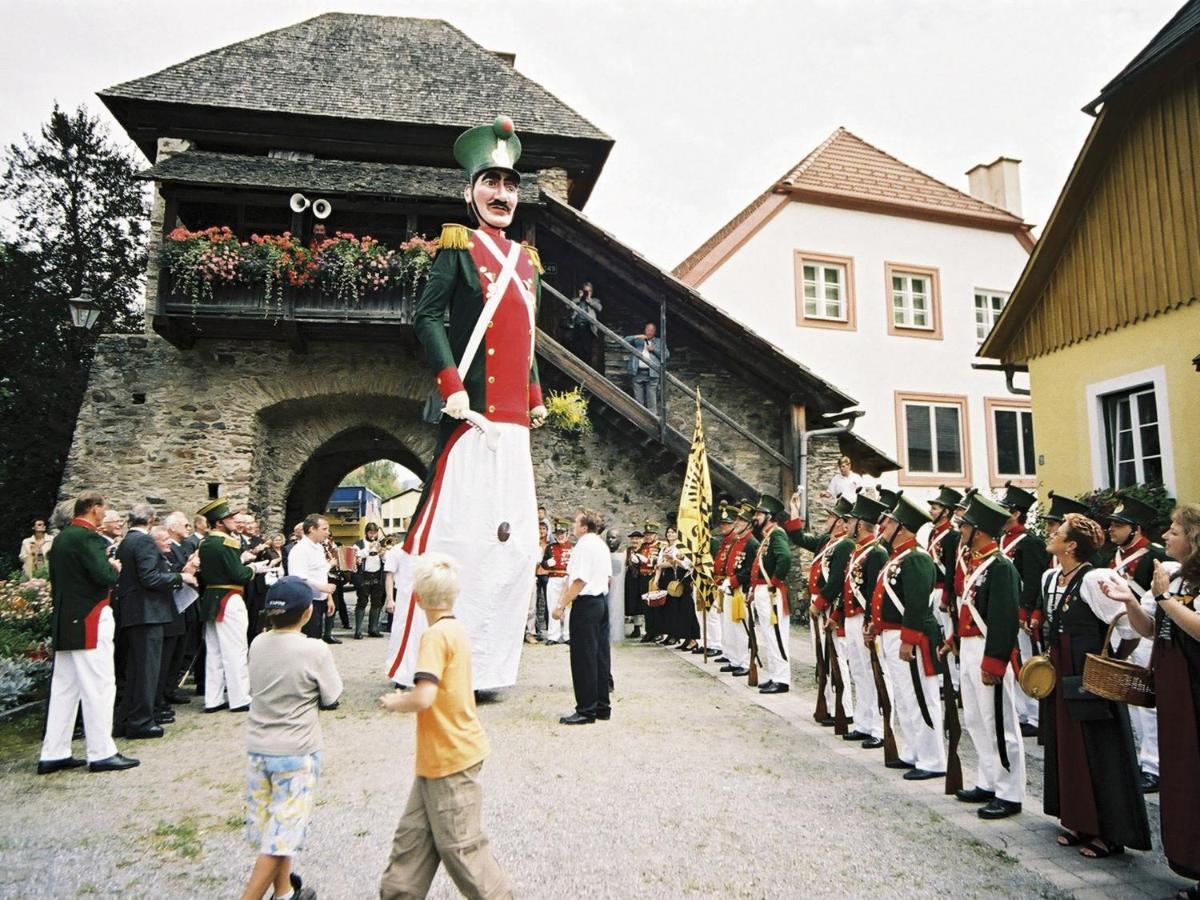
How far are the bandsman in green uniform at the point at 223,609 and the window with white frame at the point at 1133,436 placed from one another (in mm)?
10655

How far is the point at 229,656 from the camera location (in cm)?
762

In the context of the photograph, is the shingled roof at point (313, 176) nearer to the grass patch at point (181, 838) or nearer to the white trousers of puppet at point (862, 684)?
the white trousers of puppet at point (862, 684)

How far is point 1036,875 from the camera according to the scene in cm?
394

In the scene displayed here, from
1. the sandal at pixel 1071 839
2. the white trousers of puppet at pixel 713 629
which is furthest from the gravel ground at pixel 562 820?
the white trousers of puppet at pixel 713 629

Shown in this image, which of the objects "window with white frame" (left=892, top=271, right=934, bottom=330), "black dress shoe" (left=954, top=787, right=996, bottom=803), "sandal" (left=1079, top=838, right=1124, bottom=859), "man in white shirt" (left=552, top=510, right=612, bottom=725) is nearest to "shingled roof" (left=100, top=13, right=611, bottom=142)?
"window with white frame" (left=892, top=271, right=934, bottom=330)

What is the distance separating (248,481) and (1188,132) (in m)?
14.5

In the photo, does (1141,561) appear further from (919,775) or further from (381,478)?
(381,478)

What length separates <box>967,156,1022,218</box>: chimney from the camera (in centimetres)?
2267

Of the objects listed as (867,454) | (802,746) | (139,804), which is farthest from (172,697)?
(867,454)

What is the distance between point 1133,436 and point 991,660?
839 cm

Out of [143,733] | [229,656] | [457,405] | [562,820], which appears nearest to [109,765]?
[143,733]

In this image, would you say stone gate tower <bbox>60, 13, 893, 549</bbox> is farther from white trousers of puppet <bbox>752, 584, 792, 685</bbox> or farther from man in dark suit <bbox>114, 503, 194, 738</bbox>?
man in dark suit <bbox>114, 503, 194, 738</bbox>

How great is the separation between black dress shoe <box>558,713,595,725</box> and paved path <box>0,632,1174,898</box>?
0.09m

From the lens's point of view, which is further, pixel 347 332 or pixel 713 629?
pixel 347 332
